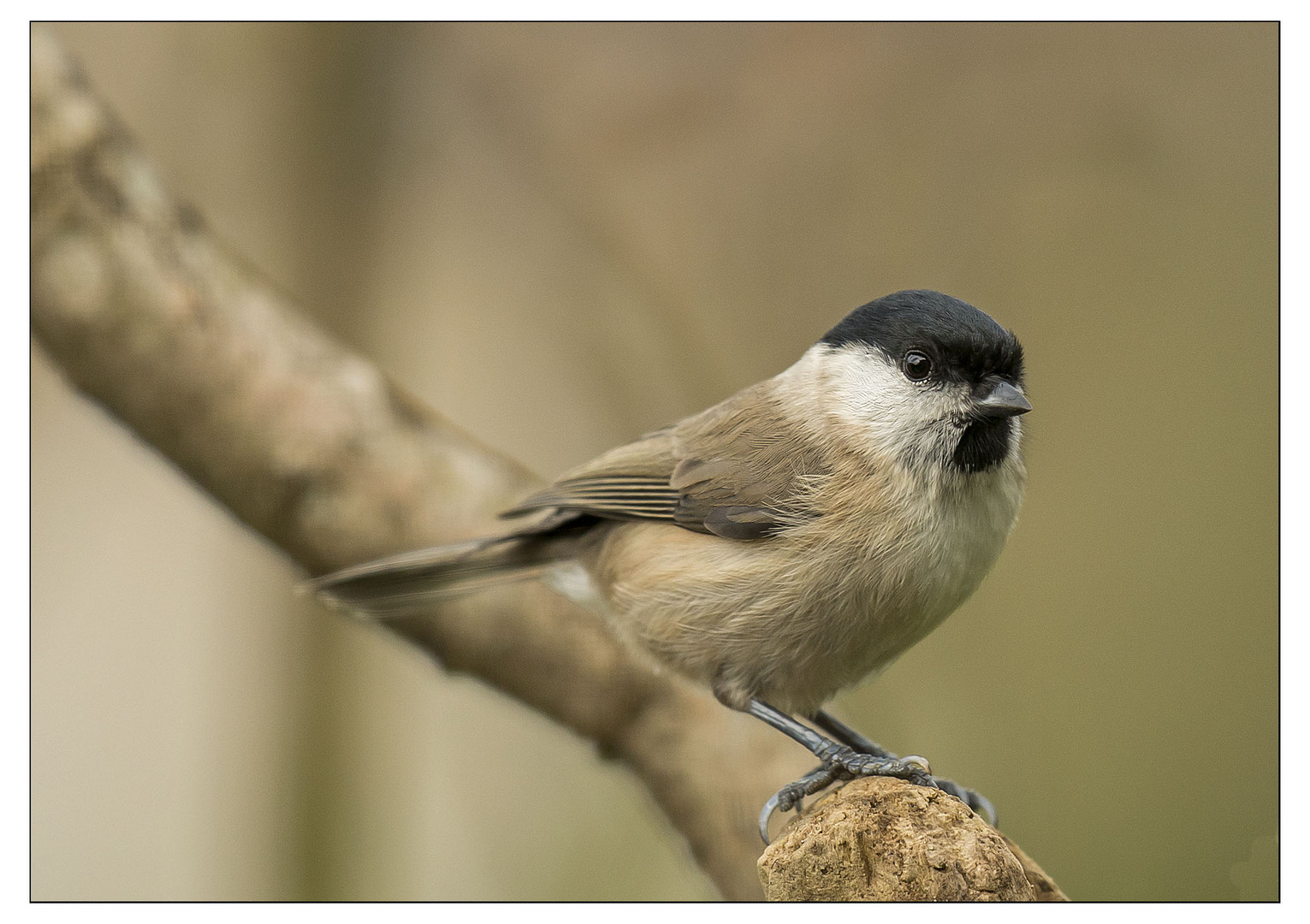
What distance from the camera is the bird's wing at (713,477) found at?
1.79 metres

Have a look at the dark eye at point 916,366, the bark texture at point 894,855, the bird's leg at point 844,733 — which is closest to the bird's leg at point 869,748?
the bird's leg at point 844,733

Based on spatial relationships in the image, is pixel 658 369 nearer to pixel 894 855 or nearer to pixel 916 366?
pixel 916 366

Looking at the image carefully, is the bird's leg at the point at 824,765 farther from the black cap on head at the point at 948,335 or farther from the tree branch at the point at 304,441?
the black cap on head at the point at 948,335

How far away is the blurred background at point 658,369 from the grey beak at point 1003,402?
0.75 meters

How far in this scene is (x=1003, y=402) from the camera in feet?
5.19

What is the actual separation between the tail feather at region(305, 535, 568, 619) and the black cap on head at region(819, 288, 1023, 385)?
868mm

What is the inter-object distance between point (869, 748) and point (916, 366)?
30.1 inches

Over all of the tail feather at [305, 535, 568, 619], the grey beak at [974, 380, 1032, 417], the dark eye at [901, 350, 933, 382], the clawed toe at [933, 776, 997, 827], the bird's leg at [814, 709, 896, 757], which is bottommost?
the clawed toe at [933, 776, 997, 827]

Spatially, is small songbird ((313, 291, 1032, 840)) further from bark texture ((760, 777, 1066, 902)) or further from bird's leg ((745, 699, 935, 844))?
bark texture ((760, 777, 1066, 902))

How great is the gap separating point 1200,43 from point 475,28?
1944 mm

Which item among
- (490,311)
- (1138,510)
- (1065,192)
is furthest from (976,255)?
(490,311)

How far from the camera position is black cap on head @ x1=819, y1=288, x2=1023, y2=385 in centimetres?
160

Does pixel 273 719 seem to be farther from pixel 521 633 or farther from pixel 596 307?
pixel 596 307

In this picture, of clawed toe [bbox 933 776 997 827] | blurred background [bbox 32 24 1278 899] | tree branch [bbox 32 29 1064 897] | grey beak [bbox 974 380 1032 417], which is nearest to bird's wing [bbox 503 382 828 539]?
grey beak [bbox 974 380 1032 417]
